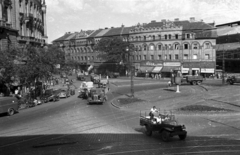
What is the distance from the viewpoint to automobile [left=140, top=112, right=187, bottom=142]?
15.4 metres

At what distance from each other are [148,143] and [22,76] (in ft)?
77.1

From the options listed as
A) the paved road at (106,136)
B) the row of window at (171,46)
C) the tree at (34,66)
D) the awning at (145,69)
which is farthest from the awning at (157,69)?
the paved road at (106,136)

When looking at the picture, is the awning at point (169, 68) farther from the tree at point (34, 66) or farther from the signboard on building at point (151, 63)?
the tree at point (34, 66)

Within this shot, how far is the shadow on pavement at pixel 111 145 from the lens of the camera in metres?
13.8

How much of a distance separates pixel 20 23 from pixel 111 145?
124 feet

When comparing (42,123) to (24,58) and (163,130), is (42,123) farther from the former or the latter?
(24,58)

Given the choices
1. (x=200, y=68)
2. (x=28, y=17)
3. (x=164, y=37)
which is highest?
(x=164, y=37)

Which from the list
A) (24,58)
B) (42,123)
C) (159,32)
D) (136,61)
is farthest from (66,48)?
(42,123)

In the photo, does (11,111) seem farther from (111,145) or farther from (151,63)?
(151,63)

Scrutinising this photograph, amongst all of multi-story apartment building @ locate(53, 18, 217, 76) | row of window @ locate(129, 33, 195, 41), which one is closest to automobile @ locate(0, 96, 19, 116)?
multi-story apartment building @ locate(53, 18, 217, 76)

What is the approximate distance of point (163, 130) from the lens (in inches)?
627

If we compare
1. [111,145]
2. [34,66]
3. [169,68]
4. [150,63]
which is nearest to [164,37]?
[150,63]

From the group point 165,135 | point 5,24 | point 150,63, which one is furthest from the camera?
point 150,63

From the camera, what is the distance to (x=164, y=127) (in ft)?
52.5
